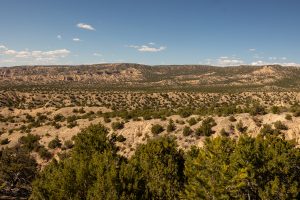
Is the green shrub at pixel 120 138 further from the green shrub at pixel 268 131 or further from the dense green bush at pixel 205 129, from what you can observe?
the green shrub at pixel 268 131

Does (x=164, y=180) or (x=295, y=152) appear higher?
(x=295, y=152)

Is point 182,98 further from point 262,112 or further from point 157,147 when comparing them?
point 157,147

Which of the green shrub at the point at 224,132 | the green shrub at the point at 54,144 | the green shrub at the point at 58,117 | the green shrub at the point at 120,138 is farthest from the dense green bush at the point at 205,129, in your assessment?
the green shrub at the point at 58,117

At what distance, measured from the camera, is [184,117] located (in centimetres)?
4453

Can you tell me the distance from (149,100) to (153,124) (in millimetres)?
47241

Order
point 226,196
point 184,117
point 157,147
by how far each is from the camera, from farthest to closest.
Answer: point 184,117 < point 157,147 < point 226,196

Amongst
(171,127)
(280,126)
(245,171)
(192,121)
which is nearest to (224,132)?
(192,121)

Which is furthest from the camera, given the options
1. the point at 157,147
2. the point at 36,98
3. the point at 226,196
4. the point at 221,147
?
the point at 36,98

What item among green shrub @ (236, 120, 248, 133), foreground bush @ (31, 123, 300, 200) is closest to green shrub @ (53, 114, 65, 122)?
green shrub @ (236, 120, 248, 133)

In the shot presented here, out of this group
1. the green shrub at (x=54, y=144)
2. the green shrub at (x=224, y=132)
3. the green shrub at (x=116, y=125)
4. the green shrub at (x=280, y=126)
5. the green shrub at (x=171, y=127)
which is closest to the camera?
the green shrub at (x=280, y=126)

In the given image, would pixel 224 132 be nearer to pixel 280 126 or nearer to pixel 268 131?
pixel 268 131

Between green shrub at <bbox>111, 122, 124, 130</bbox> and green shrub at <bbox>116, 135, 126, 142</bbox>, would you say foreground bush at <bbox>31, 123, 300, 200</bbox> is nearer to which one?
green shrub at <bbox>116, 135, 126, 142</bbox>

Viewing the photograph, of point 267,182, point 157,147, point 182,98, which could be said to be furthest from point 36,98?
point 267,182

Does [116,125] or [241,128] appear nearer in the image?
[241,128]
